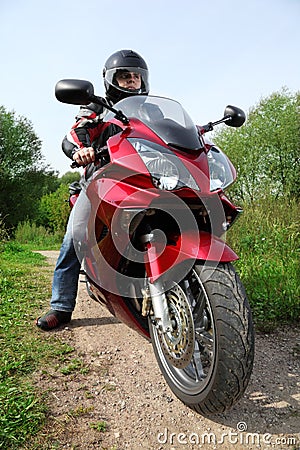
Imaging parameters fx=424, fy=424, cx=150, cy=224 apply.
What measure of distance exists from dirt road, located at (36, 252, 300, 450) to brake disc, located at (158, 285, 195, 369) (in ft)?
0.95

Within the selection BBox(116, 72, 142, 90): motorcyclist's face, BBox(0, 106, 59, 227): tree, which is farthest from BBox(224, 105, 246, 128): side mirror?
BBox(0, 106, 59, 227): tree

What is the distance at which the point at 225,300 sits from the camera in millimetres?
1983

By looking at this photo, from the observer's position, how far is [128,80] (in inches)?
118

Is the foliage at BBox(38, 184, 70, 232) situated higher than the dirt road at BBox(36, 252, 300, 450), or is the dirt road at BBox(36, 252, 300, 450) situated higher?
the foliage at BBox(38, 184, 70, 232)

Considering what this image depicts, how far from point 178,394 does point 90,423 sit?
0.47m

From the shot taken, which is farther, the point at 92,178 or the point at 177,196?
the point at 92,178

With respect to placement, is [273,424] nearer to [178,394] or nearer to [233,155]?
[178,394]

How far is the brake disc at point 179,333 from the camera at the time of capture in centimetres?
210

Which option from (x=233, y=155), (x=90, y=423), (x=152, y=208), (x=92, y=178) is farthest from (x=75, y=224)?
(x=233, y=155)

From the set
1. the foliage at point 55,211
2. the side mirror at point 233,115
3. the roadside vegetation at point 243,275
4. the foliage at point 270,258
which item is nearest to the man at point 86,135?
the roadside vegetation at point 243,275

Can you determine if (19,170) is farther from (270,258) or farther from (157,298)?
(157,298)

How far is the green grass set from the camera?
79.0 inches


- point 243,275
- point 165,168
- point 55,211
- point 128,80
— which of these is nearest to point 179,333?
point 165,168

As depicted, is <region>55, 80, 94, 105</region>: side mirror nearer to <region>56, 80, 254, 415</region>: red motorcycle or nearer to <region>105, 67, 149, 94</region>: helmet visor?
<region>56, 80, 254, 415</region>: red motorcycle
